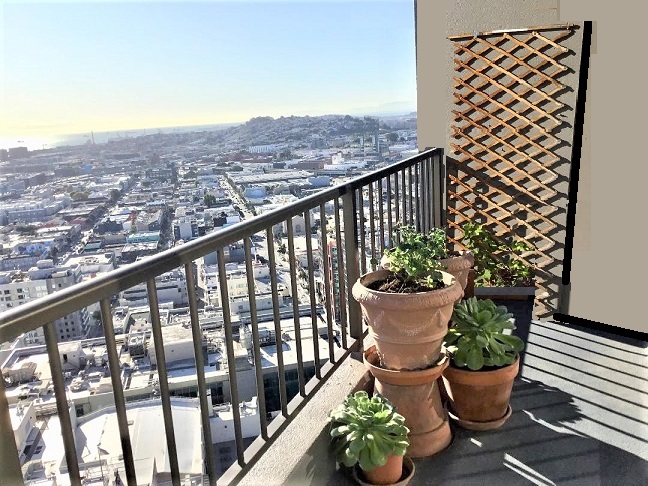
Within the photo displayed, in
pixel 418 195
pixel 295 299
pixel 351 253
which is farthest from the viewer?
pixel 418 195

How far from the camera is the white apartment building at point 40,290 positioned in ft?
3.54

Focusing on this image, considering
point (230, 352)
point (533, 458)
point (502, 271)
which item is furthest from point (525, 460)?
point (502, 271)

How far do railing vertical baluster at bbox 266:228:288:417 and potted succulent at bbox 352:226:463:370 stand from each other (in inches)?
15.6

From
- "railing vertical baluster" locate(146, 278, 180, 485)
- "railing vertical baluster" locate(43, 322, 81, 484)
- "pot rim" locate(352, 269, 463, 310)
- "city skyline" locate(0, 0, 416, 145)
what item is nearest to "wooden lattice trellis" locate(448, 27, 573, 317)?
"city skyline" locate(0, 0, 416, 145)

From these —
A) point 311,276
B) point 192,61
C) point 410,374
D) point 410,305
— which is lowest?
point 410,374

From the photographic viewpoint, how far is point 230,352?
1653 mm

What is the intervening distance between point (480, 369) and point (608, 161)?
214 cm

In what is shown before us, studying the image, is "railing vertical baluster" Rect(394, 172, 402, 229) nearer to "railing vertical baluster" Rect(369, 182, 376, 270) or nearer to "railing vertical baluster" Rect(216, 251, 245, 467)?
"railing vertical baluster" Rect(369, 182, 376, 270)

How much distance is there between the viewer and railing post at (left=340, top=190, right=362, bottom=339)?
8.19 ft

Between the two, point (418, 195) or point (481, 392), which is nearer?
point (481, 392)

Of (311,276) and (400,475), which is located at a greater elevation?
(311,276)

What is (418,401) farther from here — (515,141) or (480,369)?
(515,141)

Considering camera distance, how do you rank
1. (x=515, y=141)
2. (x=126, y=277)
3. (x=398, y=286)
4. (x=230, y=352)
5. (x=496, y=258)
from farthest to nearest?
(x=496, y=258) → (x=515, y=141) → (x=398, y=286) → (x=230, y=352) → (x=126, y=277)

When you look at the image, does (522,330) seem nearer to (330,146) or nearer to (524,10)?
(330,146)
